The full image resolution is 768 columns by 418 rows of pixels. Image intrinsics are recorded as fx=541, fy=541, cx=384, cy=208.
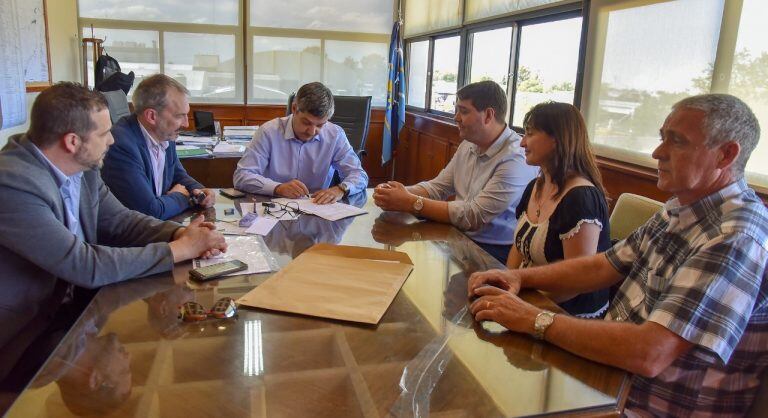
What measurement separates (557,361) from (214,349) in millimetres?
629

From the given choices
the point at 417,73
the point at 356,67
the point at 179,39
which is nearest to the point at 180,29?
the point at 179,39

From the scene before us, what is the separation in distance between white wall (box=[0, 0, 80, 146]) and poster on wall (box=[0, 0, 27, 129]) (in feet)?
3.03

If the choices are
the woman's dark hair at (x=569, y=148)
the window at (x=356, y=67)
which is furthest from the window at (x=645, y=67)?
the window at (x=356, y=67)

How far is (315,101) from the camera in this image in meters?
2.52

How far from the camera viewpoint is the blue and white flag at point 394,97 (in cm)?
560

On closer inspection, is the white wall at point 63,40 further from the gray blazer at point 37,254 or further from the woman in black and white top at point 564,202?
the woman in black and white top at point 564,202

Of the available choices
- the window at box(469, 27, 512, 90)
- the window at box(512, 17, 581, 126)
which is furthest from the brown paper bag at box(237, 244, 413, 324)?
the window at box(469, 27, 512, 90)

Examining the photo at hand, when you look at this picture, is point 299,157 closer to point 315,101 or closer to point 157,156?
point 315,101

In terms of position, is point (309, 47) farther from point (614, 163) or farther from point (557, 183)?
point (557, 183)

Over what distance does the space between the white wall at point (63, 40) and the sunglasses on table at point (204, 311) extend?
3.69m

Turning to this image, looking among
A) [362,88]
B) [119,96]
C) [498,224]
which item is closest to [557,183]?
[498,224]

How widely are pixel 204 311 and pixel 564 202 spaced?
105cm

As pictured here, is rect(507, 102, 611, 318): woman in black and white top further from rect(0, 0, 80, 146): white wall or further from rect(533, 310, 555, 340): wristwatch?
rect(0, 0, 80, 146): white wall

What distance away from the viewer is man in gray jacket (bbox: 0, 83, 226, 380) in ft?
3.97
